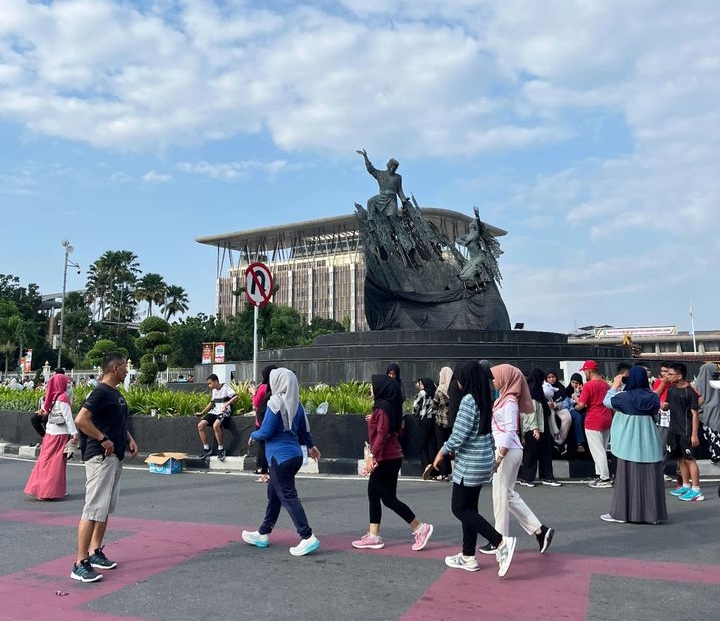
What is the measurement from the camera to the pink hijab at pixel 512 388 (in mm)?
5332

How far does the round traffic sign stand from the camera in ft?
34.1

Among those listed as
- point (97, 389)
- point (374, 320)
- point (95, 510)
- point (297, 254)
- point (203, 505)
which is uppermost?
point (297, 254)

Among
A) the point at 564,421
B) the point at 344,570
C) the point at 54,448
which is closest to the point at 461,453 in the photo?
the point at 344,570

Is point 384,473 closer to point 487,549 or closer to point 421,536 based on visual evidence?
point 421,536

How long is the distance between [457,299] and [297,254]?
272ft

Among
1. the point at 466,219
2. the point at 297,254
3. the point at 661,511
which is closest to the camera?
the point at 661,511

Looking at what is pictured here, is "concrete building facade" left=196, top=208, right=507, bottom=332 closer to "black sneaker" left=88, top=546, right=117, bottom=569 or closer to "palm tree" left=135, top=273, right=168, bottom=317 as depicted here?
"palm tree" left=135, top=273, right=168, bottom=317

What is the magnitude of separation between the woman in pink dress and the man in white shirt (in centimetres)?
263

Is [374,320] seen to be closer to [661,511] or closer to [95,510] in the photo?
[661,511]

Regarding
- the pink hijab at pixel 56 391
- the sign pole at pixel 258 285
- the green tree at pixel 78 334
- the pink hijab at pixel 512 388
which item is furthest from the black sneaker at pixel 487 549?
the green tree at pixel 78 334

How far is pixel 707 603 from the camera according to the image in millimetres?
4270

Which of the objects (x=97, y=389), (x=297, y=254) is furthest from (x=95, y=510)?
(x=297, y=254)

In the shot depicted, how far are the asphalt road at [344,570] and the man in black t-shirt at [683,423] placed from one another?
298mm

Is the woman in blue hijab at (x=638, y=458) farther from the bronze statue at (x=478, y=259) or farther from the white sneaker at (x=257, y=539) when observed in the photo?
the bronze statue at (x=478, y=259)
